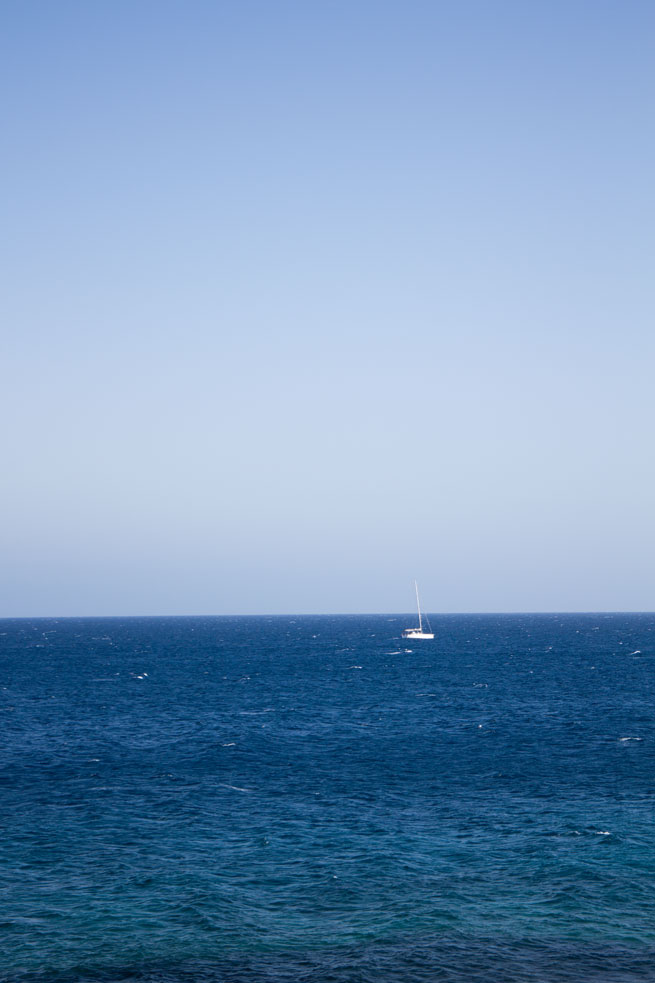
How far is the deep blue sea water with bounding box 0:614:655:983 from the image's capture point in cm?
3925

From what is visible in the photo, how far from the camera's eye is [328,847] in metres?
55.2

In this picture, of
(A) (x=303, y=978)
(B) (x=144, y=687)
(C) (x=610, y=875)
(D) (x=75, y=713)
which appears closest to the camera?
(A) (x=303, y=978)

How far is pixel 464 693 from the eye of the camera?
452 ft

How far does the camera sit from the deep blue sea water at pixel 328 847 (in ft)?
129

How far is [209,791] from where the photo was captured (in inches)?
2783

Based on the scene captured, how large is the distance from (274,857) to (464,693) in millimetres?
88856

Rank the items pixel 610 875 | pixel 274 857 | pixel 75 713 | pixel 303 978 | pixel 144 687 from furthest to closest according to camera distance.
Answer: pixel 144 687 < pixel 75 713 < pixel 274 857 < pixel 610 875 < pixel 303 978

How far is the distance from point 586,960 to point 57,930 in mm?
25508

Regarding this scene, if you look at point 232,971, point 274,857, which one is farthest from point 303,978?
point 274,857

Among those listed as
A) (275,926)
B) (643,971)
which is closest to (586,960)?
(643,971)

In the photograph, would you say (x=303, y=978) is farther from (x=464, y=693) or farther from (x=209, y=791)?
(x=464, y=693)

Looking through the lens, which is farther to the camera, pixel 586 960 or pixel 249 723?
pixel 249 723

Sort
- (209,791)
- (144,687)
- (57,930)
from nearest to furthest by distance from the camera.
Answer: (57,930) < (209,791) < (144,687)

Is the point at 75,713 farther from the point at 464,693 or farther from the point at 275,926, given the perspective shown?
the point at 275,926
